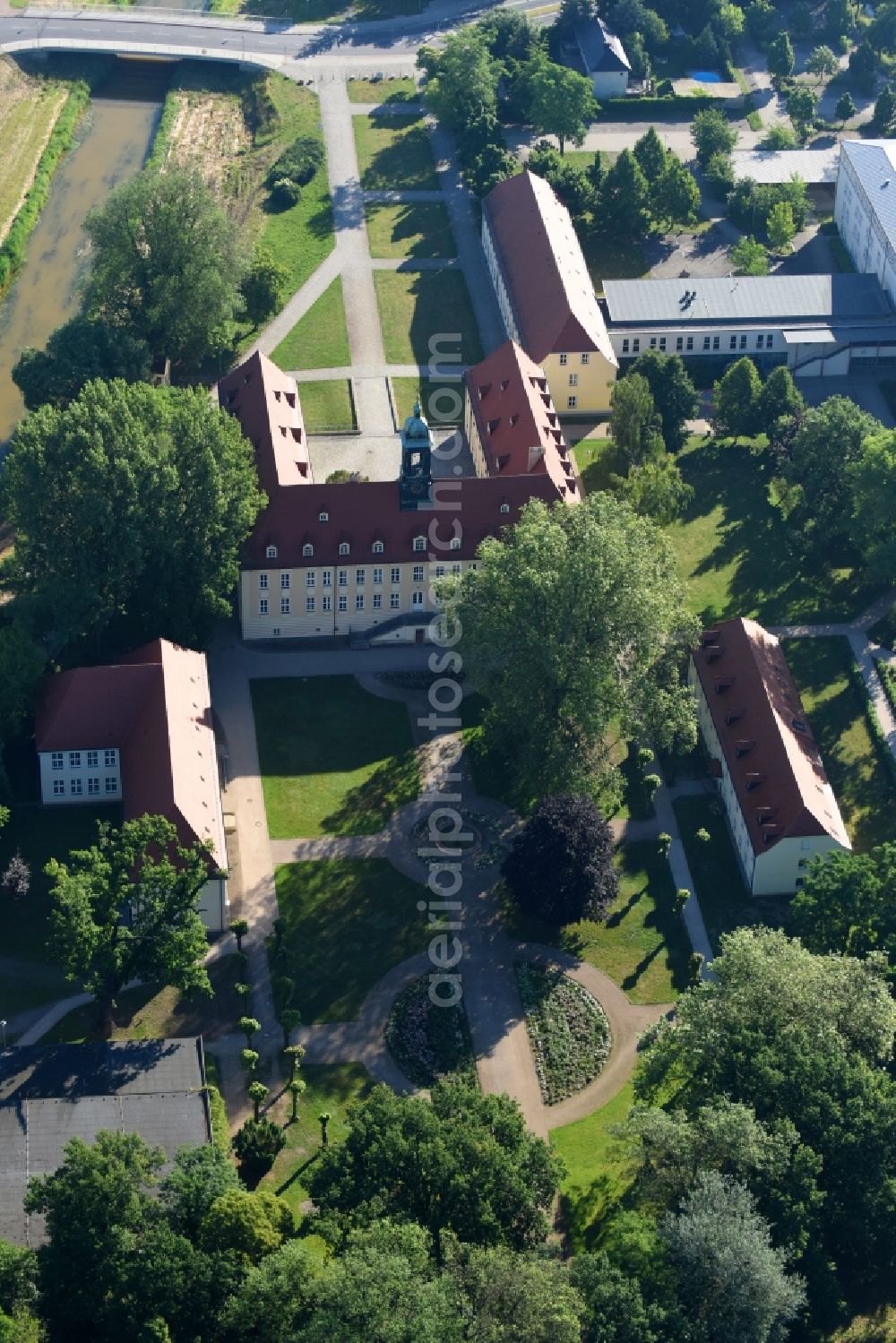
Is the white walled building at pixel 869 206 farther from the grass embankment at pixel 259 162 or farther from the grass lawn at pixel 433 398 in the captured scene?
the grass embankment at pixel 259 162

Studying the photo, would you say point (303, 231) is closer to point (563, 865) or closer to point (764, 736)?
point (764, 736)

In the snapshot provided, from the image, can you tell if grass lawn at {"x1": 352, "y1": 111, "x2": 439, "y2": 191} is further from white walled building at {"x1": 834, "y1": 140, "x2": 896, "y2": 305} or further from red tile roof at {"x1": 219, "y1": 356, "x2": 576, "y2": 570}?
red tile roof at {"x1": 219, "y1": 356, "x2": 576, "y2": 570}

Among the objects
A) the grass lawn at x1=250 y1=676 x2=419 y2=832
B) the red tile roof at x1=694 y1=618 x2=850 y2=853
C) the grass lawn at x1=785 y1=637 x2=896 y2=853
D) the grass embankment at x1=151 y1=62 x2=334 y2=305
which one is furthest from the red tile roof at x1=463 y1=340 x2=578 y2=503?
the grass embankment at x1=151 y1=62 x2=334 y2=305

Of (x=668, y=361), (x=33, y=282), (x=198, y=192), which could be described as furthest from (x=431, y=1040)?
(x=33, y=282)

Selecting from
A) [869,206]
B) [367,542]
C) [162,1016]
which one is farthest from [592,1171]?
[869,206]

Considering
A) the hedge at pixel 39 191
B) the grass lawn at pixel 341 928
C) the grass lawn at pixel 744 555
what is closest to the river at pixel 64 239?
the hedge at pixel 39 191

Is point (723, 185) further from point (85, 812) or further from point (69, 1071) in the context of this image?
point (69, 1071)
